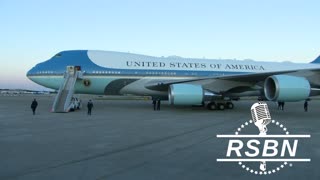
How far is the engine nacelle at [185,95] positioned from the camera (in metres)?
17.6

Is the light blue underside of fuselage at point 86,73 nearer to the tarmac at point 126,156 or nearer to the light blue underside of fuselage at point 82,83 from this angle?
the light blue underside of fuselage at point 82,83

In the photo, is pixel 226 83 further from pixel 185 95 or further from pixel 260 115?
pixel 260 115

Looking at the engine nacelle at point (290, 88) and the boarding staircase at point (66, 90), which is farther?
the boarding staircase at point (66, 90)

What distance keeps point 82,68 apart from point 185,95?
22.9 ft

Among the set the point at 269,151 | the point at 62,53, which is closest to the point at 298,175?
the point at 269,151

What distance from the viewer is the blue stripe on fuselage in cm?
2055

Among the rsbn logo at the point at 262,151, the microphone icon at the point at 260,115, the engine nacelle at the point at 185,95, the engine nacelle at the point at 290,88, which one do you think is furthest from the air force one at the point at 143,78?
the rsbn logo at the point at 262,151

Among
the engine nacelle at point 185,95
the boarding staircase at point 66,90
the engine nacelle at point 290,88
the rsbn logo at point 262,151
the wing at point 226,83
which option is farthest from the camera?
the wing at point 226,83

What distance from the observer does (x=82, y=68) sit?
2055 cm

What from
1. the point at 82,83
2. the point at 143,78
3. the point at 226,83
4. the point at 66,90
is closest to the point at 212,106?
the point at 226,83

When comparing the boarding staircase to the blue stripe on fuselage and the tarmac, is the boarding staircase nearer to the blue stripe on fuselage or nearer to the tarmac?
the blue stripe on fuselage

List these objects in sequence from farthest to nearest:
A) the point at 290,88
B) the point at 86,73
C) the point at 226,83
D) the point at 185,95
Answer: the point at 86,73 < the point at 226,83 < the point at 185,95 < the point at 290,88

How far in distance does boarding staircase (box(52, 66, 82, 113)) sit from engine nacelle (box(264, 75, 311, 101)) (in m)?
10.8

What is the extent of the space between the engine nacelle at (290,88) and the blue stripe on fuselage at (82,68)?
7.44 meters
